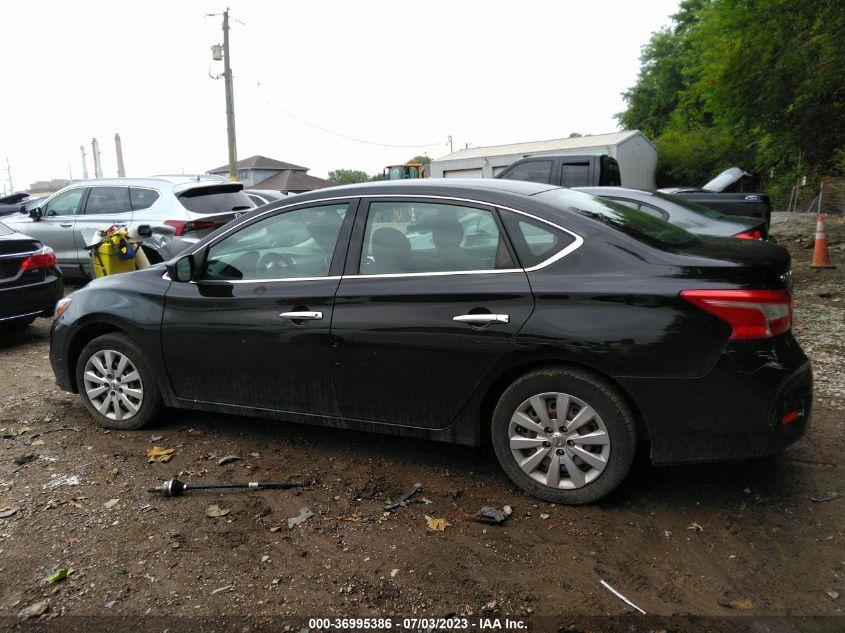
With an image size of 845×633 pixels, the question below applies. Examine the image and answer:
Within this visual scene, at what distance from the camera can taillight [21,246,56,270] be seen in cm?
776

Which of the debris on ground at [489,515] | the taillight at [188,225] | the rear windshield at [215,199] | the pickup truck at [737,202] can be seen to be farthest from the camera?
the rear windshield at [215,199]

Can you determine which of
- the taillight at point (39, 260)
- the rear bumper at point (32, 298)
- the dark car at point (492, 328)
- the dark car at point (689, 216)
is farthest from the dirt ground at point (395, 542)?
the taillight at point (39, 260)

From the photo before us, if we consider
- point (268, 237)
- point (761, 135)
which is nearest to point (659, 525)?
point (268, 237)

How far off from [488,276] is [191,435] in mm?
2480

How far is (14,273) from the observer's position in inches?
300

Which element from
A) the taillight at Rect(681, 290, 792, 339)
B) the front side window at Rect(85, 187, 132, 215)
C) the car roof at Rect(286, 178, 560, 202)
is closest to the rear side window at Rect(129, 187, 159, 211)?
the front side window at Rect(85, 187, 132, 215)

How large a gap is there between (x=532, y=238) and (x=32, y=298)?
20.7 ft

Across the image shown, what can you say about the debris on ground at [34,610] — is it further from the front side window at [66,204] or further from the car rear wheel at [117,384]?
the front side window at [66,204]

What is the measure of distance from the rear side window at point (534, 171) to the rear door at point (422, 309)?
7.58 m

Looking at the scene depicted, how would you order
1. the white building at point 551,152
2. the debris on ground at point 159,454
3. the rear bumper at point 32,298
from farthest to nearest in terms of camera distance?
the white building at point 551,152 → the rear bumper at point 32,298 → the debris on ground at point 159,454

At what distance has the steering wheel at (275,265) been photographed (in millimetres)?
4305

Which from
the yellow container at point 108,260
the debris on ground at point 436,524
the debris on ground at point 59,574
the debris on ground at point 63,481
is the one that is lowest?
the debris on ground at point 59,574

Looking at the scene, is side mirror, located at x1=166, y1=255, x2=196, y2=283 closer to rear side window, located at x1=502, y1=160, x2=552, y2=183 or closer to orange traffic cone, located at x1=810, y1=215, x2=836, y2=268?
rear side window, located at x1=502, y1=160, x2=552, y2=183

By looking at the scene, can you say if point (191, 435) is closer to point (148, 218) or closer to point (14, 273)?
point (14, 273)
